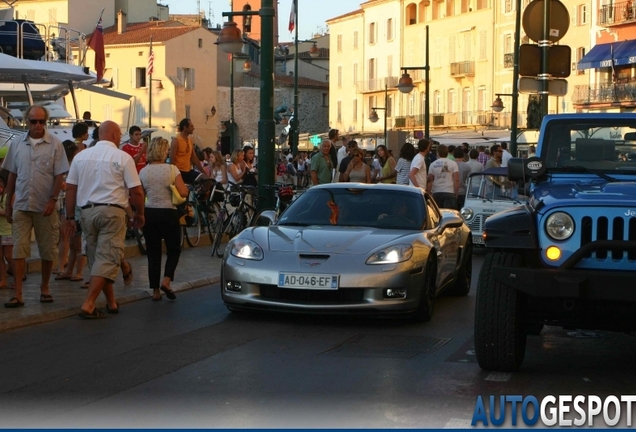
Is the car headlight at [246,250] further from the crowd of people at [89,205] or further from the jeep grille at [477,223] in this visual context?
the jeep grille at [477,223]

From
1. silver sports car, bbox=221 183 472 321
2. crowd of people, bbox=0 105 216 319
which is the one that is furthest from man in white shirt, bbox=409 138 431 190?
silver sports car, bbox=221 183 472 321

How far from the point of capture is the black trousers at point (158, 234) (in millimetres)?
12352

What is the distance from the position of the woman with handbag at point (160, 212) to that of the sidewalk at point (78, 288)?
42 cm

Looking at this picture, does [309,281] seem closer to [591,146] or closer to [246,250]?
[246,250]

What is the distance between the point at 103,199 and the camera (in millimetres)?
11070

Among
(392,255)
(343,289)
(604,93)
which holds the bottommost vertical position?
(343,289)

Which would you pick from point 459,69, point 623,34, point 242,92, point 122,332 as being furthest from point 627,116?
point 242,92

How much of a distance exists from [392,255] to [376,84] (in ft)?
267

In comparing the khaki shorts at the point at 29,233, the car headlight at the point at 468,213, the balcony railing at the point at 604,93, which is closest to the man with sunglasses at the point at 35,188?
the khaki shorts at the point at 29,233

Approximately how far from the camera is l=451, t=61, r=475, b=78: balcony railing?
77.8 m

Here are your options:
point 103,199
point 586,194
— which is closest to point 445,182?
point 103,199

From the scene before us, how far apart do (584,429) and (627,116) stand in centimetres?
413

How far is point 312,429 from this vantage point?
6.28 m

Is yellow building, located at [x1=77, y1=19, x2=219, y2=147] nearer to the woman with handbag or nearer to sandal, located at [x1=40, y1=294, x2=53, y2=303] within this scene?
the woman with handbag
